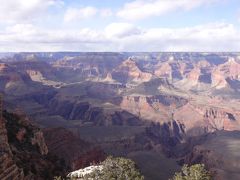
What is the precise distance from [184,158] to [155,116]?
201 ft

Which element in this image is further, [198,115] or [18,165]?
[198,115]

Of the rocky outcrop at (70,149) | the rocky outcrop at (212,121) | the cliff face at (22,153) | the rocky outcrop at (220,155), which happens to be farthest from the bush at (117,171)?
the rocky outcrop at (212,121)

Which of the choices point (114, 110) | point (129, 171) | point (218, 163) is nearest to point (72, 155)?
point (218, 163)

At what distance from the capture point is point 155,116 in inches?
7781

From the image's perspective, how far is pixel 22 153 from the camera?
56.1 metres

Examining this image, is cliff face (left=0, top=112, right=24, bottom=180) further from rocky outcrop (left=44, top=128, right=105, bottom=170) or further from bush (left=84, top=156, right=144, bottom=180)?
rocky outcrop (left=44, top=128, right=105, bottom=170)

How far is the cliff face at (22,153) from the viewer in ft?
156

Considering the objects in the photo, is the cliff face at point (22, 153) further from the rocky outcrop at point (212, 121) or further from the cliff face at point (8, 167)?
the rocky outcrop at point (212, 121)

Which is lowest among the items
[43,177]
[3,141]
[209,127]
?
[209,127]

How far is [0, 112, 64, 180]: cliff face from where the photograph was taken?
47.6m

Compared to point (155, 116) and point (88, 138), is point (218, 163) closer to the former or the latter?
point (88, 138)

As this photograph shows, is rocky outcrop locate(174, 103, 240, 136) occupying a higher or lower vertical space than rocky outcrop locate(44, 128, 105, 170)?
lower

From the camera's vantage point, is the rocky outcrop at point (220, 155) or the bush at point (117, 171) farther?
the rocky outcrop at point (220, 155)

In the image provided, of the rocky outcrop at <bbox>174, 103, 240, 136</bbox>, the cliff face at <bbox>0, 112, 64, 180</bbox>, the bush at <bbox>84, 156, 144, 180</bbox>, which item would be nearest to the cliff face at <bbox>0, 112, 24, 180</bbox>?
the cliff face at <bbox>0, 112, 64, 180</bbox>
